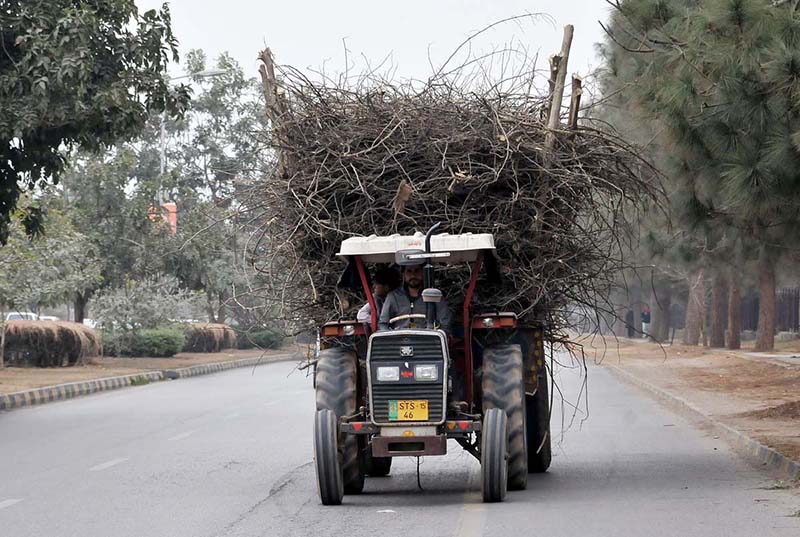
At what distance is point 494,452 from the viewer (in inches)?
402

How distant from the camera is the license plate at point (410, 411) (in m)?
10.3

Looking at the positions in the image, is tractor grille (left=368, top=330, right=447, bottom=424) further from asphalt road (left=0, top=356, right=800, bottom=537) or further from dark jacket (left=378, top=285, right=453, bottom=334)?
asphalt road (left=0, top=356, right=800, bottom=537)

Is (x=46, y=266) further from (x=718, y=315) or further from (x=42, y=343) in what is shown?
(x=718, y=315)

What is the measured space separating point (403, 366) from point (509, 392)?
0.99 m

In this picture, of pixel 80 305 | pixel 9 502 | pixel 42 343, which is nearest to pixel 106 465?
pixel 9 502

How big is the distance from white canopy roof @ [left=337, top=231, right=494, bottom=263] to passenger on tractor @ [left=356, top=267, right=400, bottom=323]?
563 millimetres

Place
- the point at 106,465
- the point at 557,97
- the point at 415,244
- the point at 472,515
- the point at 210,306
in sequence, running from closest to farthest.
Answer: the point at 472,515 < the point at 415,244 < the point at 557,97 < the point at 106,465 < the point at 210,306

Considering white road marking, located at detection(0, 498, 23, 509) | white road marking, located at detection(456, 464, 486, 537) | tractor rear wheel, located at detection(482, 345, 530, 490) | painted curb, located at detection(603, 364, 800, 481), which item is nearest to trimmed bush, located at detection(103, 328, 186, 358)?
painted curb, located at detection(603, 364, 800, 481)

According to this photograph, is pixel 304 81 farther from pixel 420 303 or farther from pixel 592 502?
pixel 592 502

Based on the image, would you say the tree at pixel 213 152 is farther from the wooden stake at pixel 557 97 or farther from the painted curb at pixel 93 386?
the wooden stake at pixel 557 97

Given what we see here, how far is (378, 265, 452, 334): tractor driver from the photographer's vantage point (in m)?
10.8

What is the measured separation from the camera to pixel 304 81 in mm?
12438

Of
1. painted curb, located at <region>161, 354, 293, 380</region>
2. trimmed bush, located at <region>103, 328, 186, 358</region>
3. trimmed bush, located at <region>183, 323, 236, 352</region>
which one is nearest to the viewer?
painted curb, located at <region>161, 354, 293, 380</region>

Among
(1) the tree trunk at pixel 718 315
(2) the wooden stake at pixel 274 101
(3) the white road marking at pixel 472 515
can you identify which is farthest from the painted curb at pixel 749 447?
(1) the tree trunk at pixel 718 315
